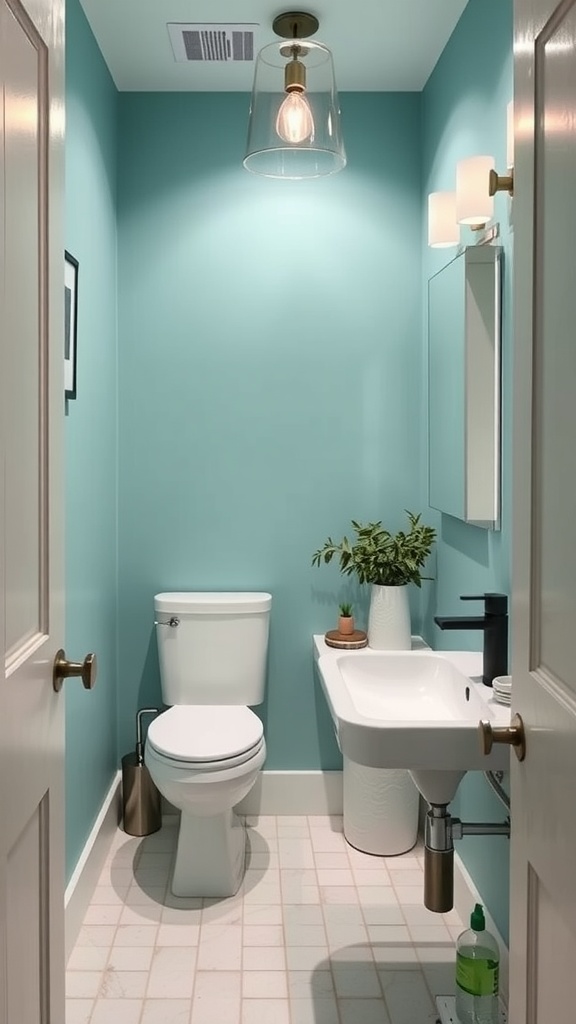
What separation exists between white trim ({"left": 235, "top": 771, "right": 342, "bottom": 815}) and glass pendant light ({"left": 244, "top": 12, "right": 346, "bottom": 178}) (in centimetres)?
210

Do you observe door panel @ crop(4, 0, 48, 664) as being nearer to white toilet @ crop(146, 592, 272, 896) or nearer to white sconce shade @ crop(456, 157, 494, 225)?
white sconce shade @ crop(456, 157, 494, 225)

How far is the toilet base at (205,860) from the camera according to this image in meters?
2.70

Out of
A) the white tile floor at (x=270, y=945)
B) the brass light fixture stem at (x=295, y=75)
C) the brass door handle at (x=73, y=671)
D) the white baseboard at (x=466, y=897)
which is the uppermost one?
the brass light fixture stem at (x=295, y=75)

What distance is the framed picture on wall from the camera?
94.8 inches

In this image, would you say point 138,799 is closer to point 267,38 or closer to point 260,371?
point 260,371

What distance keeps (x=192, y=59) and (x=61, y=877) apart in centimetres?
249

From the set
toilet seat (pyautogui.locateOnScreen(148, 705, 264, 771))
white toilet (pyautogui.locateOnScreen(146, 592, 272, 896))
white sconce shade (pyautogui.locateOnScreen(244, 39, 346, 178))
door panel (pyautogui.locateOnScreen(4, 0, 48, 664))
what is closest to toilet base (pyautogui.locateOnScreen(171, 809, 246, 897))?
white toilet (pyautogui.locateOnScreen(146, 592, 272, 896))

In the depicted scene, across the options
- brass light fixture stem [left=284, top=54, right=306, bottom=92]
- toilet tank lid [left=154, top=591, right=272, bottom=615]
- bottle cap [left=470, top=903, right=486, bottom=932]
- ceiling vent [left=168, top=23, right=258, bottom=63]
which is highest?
ceiling vent [left=168, top=23, right=258, bottom=63]

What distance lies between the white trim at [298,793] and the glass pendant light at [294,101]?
6.88 feet

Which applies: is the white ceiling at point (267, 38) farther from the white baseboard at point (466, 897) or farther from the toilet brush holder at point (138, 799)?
the white baseboard at point (466, 897)

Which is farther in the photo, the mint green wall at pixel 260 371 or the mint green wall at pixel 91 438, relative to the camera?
the mint green wall at pixel 260 371

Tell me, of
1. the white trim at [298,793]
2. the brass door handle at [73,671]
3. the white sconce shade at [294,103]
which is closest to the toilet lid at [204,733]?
the white trim at [298,793]

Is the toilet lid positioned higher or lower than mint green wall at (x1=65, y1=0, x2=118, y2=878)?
lower

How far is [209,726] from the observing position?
9.16ft
